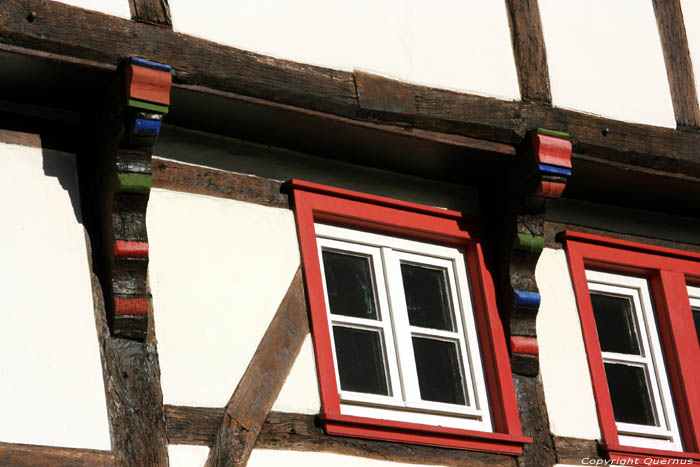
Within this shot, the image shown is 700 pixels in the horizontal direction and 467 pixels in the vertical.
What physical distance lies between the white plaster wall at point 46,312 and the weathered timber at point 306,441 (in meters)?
0.39

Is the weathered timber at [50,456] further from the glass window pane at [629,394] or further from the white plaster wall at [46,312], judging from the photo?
the glass window pane at [629,394]

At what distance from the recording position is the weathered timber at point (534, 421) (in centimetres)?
741

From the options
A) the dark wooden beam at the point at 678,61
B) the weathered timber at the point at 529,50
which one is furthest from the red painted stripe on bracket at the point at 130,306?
the dark wooden beam at the point at 678,61

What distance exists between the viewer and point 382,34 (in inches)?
298

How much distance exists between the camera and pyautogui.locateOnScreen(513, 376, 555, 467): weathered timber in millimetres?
7406

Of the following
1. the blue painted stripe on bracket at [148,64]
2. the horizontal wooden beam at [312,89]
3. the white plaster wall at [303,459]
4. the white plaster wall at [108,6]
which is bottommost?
the white plaster wall at [303,459]

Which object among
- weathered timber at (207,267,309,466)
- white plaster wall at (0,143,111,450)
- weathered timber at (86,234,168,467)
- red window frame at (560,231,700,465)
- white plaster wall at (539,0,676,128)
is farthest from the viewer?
white plaster wall at (539,0,676,128)

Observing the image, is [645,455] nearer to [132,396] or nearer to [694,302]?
[694,302]

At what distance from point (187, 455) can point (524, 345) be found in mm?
2040

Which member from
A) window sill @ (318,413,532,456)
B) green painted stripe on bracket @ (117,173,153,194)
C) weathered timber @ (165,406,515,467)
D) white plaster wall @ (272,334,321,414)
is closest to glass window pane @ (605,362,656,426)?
window sill @ (318,413,532,456)

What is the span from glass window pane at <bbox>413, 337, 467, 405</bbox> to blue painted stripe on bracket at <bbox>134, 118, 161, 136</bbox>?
181cm

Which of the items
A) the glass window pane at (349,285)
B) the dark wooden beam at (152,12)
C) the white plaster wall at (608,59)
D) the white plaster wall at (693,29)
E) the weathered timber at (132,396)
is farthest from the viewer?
the white plaster wall at (693,29)

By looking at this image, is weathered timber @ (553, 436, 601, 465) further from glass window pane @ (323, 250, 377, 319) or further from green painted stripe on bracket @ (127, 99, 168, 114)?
green painted stripe on bracket @ (127, 99, 168, 114)

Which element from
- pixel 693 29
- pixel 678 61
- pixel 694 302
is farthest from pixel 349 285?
pixel 693 29
